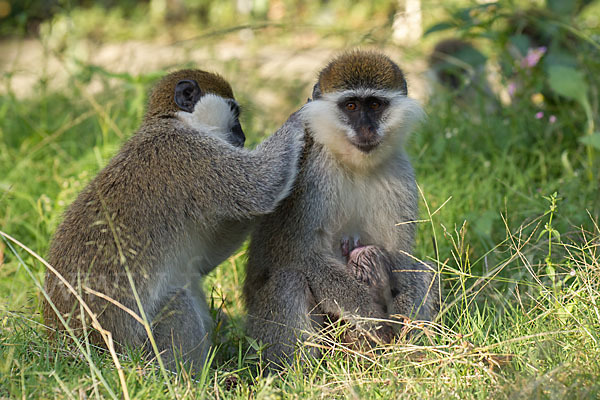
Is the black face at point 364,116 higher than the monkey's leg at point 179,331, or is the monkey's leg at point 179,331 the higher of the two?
the black face at point 364,116

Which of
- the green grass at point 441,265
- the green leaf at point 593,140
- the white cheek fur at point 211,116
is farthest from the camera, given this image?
the green leaf at point 593,140

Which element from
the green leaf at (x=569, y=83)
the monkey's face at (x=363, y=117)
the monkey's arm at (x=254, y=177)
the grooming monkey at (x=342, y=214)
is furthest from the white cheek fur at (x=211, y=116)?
the green leaf at (x=569, y=83)

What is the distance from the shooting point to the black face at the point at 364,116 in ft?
10.9

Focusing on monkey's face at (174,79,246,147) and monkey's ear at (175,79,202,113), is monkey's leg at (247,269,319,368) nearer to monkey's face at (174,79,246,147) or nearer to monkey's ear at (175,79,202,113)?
monkey's face at (174,79,246,147)

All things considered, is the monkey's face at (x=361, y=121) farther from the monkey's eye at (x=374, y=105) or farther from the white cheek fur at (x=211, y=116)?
the white cheek fur at (x=211, y=116)

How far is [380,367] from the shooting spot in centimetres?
299

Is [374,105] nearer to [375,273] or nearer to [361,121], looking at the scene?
[361,121]

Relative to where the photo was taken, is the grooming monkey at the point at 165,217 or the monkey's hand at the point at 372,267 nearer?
the grooming monkey at the point at 165,217

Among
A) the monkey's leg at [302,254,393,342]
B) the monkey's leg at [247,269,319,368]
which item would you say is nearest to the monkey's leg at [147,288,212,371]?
the monkey's leg at [247,269,319,368]

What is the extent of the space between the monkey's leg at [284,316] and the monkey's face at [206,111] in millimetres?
732

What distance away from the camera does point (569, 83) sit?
489 centimetres

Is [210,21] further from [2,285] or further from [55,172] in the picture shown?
[2,285]

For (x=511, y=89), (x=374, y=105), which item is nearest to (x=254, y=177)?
(x=374, y=105)

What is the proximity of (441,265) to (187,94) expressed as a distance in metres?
1.63
